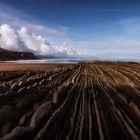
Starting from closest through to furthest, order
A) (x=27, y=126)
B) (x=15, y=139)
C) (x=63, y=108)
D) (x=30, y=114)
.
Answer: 1. (x=15, y=139)
2. (x=27, y=126)
3. (x=30, y=114)
4. (x=63, y=108)

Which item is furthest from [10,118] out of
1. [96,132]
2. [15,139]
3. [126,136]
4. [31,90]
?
[31,90]

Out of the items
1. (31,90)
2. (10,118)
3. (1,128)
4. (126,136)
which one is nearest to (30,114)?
(10,118)

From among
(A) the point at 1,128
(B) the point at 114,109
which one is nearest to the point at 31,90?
(B) the point at 114,109

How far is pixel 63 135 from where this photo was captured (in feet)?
20.0

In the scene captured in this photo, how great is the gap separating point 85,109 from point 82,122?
4.95 ft

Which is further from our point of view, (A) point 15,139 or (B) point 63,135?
(B) point 63,135

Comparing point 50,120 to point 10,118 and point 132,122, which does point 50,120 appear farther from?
point 132,122

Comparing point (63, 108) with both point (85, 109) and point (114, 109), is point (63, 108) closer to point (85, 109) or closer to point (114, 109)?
point (85, 109)

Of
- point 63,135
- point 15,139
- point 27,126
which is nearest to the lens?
point 15,139

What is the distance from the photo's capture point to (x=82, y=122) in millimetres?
7102

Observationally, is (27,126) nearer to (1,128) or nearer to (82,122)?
(1,128)

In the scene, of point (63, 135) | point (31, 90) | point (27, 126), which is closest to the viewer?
point (63, 135)

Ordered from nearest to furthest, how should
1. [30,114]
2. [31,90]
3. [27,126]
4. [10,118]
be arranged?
1. [27,126]
2. [10,118]
3. [30,114]
4. [31,90]

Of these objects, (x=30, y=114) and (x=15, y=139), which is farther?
(x=30, y=114)
